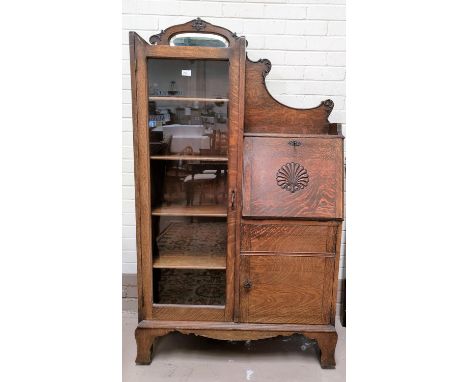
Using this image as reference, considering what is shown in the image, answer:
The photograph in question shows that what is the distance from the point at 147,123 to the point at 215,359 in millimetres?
1241

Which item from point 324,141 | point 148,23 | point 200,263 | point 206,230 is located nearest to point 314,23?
point 324,141

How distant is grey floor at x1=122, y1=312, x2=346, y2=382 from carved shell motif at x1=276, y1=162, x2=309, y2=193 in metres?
0.91

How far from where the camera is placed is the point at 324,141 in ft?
5.54

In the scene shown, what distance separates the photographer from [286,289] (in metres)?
1.73

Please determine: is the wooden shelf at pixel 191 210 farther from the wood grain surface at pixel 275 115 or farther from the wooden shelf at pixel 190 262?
the wood grain surface at pixel 275 115

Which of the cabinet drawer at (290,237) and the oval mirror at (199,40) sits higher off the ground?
the oval mirror at (199,40)

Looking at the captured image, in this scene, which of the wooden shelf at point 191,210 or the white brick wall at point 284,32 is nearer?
the wooden shelf at point 191,210

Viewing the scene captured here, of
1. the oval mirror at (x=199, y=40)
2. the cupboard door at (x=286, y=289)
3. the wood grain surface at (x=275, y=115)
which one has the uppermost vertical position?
the oval mirror at (x=199, y=40)

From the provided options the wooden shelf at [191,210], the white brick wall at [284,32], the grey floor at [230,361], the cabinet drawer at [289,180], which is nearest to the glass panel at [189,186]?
the wooden shelf at [191,210]

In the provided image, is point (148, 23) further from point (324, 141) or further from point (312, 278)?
point (312, 278)

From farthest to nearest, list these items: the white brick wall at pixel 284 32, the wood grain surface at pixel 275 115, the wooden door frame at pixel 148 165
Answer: the white brick wall at pixel 284 32 < the wood grain surface at pixel 275 115 < the wooden door frame at pixel 148 165

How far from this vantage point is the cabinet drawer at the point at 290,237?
169 cm

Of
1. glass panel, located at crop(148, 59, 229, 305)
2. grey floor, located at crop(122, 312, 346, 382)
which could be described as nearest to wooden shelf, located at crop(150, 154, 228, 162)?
glass panel, located at crop(148, 59, 229, 305)

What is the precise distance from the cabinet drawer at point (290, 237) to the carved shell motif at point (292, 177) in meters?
0.18
